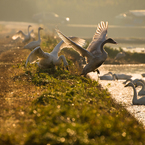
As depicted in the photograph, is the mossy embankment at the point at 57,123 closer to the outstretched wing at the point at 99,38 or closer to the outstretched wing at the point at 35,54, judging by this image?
the outstretched wing at the point at 35,54

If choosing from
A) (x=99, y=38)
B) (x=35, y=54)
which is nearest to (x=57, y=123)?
(x=35, y=54)

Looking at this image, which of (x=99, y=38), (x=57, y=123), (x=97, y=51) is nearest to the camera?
(x=57, y=123)

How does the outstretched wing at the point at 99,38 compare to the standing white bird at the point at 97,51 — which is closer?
the standing white bird at the point at 97,51

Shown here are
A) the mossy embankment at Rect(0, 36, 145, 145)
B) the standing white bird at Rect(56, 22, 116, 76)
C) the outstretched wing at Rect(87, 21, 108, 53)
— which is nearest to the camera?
the mossy embankment at Rect(0, 36, 145, 145)

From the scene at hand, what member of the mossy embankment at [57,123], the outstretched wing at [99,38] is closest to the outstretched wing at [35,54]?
the outstretched wing at [99,38]

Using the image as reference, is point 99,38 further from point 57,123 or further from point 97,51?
point 57,123

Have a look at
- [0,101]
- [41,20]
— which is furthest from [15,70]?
[41,20]

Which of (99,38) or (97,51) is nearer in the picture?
(97,51)

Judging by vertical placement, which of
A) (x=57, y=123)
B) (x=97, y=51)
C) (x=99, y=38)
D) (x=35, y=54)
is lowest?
(x=35, y=54)

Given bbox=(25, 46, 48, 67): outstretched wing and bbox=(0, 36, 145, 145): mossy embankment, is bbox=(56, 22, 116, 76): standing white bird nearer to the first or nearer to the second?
bbox=(25, 46, 48, 67): outstretched wing

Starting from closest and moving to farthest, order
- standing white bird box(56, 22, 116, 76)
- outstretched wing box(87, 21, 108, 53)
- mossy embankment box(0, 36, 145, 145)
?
mossy embankment box(0, 36, 145, 145) < standing white bird box(56, 22, 116, 76) < outstretched wing box(87, 21, 108, 53)

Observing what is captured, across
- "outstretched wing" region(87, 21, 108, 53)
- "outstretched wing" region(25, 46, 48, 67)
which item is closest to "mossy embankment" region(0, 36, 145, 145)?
"outstretched wing" region(25, 46, 48, 67)

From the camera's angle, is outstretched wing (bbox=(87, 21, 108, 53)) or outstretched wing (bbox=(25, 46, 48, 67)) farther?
outstretched wing (bbox=(87, 21, 108, 53))

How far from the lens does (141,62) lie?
17875mm
